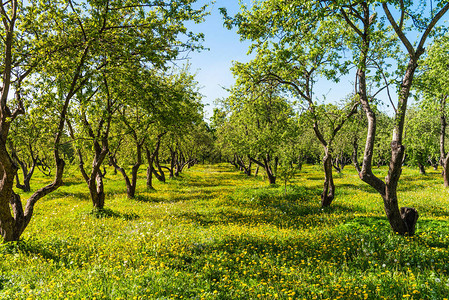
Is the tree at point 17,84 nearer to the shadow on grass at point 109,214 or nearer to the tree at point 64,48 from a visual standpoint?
the tree at point 64,48

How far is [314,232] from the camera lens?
34.3ft

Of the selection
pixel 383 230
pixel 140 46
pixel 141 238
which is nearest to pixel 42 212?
pixel 141 238

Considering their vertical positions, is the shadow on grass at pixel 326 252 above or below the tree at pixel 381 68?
below

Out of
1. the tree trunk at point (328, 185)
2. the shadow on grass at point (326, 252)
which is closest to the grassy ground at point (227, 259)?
the shadow on grass at point (326, 252)

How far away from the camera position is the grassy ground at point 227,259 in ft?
18.5

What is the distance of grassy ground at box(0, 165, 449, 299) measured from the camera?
18.5ft

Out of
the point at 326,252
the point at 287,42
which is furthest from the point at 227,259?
the point at 287,42

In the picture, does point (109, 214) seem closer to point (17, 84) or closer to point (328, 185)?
point (17, 84)

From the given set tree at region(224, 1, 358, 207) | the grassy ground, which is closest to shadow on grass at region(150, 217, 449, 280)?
the grassy ground

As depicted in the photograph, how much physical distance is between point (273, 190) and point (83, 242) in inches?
617

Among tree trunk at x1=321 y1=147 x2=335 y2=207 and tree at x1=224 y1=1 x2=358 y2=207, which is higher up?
tree at x1=224 y1=1 x2=358 y2=207

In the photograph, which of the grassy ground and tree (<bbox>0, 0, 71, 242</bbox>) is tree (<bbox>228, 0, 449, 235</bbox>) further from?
tree (<bbox>0, 0, 71, 242</bbox>)

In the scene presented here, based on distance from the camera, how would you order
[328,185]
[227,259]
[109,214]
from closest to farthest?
1. [227,259]
2. [109,214]
3. [328,185]

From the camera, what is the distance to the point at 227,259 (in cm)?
762
